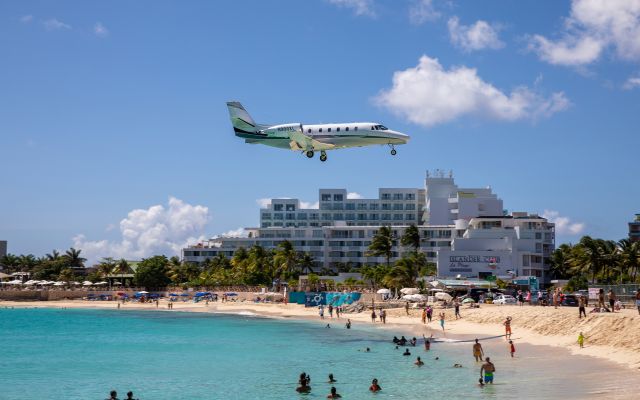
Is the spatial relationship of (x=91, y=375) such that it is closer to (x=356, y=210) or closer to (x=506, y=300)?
(x=506, y=300)

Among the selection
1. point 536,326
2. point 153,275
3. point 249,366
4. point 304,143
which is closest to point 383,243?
point 153,275

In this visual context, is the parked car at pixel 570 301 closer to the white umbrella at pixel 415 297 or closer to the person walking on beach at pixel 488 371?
the white umbrella at pixel 415 297

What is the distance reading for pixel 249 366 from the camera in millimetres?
45719

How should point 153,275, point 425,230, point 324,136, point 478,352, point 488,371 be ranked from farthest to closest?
point 153,275
point 425,230
point 324,136
point 478,352
point 488,371

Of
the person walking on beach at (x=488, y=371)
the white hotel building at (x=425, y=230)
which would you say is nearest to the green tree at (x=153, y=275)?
the white hotel building at (x=425, y=230)

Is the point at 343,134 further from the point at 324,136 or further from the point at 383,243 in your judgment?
the point at 383,243

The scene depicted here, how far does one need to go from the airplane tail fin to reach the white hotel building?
44431mm

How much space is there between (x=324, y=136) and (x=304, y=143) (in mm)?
1578

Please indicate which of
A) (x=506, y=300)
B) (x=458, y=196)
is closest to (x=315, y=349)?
(x=506, y=300)

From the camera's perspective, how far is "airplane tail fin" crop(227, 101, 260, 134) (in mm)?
58125

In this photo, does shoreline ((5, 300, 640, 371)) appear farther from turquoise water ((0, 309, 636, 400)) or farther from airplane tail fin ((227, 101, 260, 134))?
airplane tail fin ((227, 101, 260, 134))

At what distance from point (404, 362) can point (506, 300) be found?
29.5m

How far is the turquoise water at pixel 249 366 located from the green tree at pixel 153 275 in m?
52.7

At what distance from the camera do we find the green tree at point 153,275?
13038 cm
